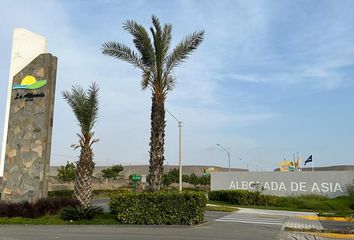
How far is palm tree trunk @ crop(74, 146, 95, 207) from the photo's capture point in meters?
19.3

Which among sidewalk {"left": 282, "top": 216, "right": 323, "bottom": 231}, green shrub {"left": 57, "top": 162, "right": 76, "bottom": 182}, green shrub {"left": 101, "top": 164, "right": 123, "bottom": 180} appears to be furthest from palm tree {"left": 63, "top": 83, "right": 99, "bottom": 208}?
green shrub {"left": 101, "top": 164, "right": 123, "bottom": 180}

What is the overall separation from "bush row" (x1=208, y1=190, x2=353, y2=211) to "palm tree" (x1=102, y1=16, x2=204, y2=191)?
1857 cm

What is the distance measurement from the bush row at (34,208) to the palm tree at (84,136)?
2.28 ft

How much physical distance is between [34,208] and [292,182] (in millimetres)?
26402

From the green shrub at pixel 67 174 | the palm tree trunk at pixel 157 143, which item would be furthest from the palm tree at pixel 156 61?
the green shrub at pixel 67 174

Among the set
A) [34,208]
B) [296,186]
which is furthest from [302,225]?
[296,186]

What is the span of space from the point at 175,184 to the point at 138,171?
12.4 metres

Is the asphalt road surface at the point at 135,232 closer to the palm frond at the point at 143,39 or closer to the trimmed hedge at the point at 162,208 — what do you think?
the trimmed hedge at the point at 162,208

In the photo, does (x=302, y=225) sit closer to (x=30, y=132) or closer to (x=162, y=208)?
(x=162, y=208)

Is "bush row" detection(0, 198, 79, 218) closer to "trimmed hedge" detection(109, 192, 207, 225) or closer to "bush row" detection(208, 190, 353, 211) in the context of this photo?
"trimmed hedge" detection(109, 192, 207, 225)

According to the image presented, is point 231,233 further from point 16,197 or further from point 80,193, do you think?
point 16,197

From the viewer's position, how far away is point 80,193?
19.3 metres

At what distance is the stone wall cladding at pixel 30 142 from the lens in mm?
20625

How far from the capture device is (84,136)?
797 inches
